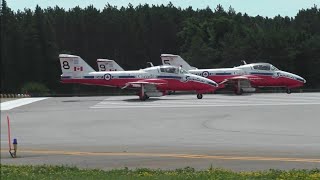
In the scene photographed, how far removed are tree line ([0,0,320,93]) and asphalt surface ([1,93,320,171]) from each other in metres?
40.1

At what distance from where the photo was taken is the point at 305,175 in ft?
34.7

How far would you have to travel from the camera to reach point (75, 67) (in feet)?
171

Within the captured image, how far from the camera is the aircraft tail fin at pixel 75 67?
51.9 meters

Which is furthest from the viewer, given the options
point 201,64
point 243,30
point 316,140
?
point 243,30

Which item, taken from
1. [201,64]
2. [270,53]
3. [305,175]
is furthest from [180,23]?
[305,175]

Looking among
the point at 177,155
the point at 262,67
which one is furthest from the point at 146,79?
the point at 177,155

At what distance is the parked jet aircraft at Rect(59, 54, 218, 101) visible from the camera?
48.1 metres

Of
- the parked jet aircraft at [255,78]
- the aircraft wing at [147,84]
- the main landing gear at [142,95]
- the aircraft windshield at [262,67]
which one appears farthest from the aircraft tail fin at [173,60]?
the main landing gear at [142,95]

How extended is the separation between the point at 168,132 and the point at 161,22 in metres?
84.0

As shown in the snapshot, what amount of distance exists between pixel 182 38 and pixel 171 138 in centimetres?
8398

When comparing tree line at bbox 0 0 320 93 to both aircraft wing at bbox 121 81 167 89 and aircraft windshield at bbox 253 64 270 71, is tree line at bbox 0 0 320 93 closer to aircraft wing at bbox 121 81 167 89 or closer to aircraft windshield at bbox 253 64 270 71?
aircraft wing at bbox 121 81 167 89

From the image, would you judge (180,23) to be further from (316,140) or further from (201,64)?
(316,140)

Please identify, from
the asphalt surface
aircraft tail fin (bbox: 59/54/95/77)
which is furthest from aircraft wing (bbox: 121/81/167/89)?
the asphalt surface

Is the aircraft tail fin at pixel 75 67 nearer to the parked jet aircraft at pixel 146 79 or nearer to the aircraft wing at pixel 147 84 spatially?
the parked jet aircraft at pixel 146 79
